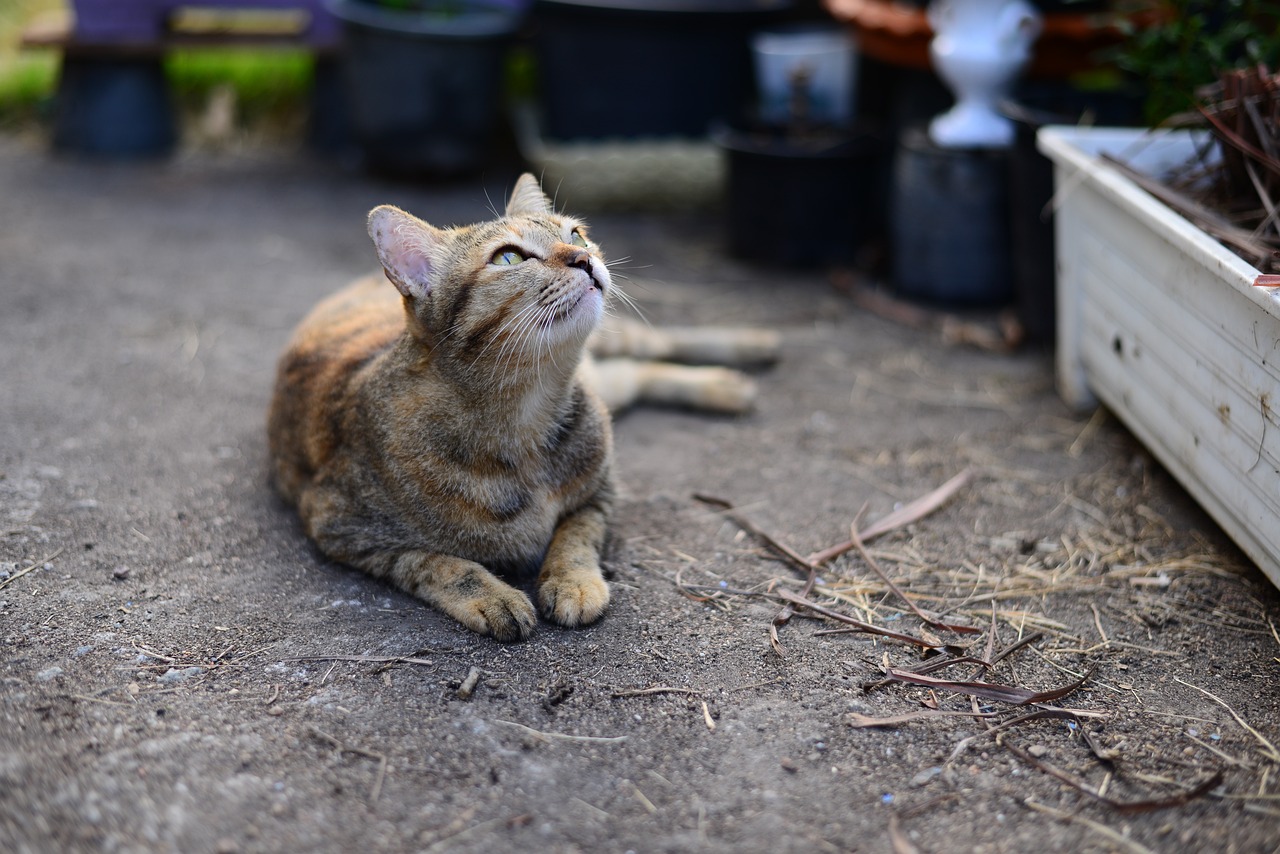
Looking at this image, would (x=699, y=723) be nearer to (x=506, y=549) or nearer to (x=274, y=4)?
(x=506, y=549)

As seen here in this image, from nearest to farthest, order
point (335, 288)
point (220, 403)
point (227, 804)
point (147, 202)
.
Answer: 1. point (227, 804)
2. point (220, 403)
3. point (335, 288)
4. point (147, 202)

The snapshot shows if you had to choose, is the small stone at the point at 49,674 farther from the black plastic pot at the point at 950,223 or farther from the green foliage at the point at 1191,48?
the black plastic pot at the point at 950,223

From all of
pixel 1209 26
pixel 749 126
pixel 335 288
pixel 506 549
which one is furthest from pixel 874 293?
pixel 506 549

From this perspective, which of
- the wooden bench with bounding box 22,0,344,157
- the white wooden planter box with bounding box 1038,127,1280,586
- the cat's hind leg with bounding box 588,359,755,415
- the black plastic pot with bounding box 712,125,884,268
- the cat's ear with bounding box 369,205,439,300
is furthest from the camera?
the wooden bench with bounding box 22,0,344,157

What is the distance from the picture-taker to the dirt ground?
2191 millimetres

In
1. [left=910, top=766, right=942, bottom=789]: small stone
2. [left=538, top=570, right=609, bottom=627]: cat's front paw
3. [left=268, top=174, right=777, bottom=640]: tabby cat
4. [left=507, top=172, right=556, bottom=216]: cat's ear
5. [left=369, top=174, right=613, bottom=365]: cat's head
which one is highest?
[left=507, top=172, right=556, bottom=216]: cat's ear

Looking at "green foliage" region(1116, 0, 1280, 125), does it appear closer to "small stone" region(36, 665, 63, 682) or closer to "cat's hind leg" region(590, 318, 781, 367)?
"cat's hind leg" region(590, 318, 781, 367)

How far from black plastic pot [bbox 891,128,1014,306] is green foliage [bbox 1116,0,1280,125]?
0.74 meters

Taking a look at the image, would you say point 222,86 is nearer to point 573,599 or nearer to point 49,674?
point 49,674

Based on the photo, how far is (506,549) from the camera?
2951 mm

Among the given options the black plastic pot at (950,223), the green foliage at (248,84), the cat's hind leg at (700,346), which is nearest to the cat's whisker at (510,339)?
the cat's hind leg at (700,346)

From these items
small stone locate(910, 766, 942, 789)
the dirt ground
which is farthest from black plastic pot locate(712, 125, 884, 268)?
small stone locate(910, 766, 942, 789)

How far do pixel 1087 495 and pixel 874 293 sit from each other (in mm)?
2036

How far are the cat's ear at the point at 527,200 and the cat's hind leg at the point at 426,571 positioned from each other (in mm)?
931
